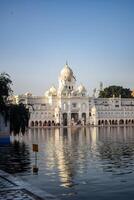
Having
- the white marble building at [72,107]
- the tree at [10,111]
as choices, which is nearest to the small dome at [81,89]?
the white marble building at [72,107]

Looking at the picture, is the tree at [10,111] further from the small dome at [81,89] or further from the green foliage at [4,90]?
the small dome at [81,89]

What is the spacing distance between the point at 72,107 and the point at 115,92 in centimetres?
2070

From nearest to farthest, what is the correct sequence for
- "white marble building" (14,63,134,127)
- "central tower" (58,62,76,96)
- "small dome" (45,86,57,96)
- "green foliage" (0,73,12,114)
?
"green foliage" (0,73,12,114) → "white marble building" (14,63,134,127) → "central tower" (58,62,76,96) → "small dome" (45,86,57,96)

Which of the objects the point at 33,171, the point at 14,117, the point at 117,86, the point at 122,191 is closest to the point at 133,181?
the point at 122,191

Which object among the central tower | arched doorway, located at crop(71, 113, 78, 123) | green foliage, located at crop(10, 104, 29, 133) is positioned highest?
the central tower

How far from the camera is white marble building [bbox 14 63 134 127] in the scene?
15188 centimetres

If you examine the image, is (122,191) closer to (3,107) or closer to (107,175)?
(107,175)

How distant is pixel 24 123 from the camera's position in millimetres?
43531

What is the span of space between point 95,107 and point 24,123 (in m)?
116

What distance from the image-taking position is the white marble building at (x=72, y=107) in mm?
151875

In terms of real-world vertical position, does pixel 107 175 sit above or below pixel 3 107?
below

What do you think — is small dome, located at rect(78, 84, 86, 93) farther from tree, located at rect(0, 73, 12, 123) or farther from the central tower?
tree, located at rect(0, 73, 12, 123)

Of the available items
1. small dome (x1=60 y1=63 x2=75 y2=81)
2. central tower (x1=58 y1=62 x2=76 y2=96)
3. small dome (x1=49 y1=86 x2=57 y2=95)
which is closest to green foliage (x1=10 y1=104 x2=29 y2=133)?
central tower (x1=58 y1=62 x2=76 y2=96)

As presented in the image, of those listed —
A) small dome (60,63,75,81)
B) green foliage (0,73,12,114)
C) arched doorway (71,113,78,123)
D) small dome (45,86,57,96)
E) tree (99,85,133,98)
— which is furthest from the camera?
tree (99,85,133,98)
